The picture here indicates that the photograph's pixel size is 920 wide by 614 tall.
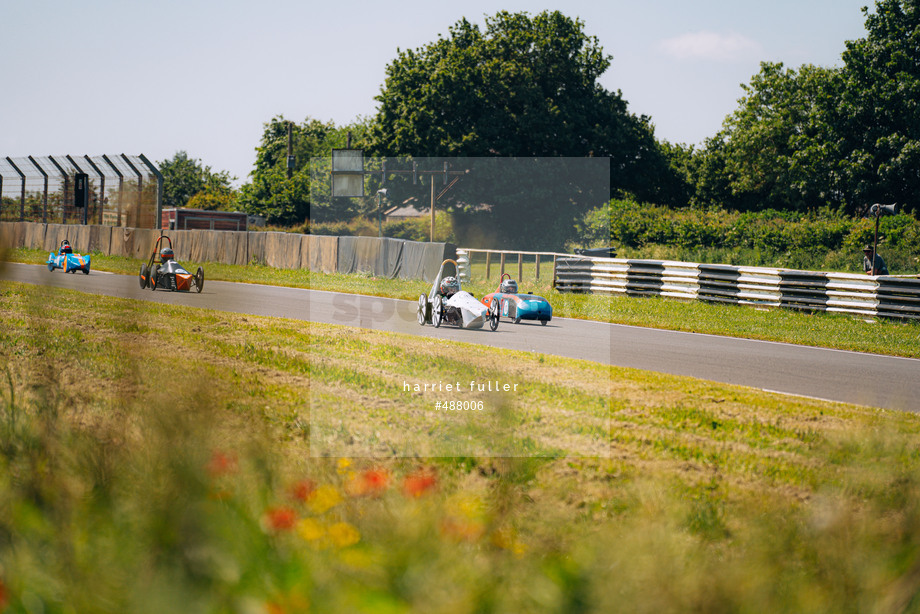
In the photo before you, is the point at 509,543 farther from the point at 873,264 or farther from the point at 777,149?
the point at 777,149

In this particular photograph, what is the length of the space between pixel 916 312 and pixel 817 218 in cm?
2105

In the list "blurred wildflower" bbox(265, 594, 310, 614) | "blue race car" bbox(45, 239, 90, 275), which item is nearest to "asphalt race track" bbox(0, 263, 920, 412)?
"blurred wildflower" bbox(265, 594, 310, 614)

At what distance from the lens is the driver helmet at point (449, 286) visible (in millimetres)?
7387

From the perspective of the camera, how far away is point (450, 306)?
7.71m

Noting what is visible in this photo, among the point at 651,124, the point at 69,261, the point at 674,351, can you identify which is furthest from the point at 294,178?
the point at 674,351

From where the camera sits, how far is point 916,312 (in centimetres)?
1753

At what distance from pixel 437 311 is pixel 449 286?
0.41 m

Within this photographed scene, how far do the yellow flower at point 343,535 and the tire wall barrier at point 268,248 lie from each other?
18.6 m

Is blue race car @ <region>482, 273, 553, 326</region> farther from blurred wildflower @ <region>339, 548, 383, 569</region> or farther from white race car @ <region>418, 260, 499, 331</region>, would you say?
blurred wildflower @ <region>339, 548, 383, 569</region>

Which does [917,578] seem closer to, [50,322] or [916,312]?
[50,322]

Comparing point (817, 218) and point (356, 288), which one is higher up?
point (817, 218)

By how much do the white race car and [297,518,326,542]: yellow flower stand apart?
4844 millimetres

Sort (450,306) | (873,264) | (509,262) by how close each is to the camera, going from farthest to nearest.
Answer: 1. (509,262)
2. (873,264)
3. (450,306)

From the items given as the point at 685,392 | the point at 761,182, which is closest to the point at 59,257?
the point at 685,392
